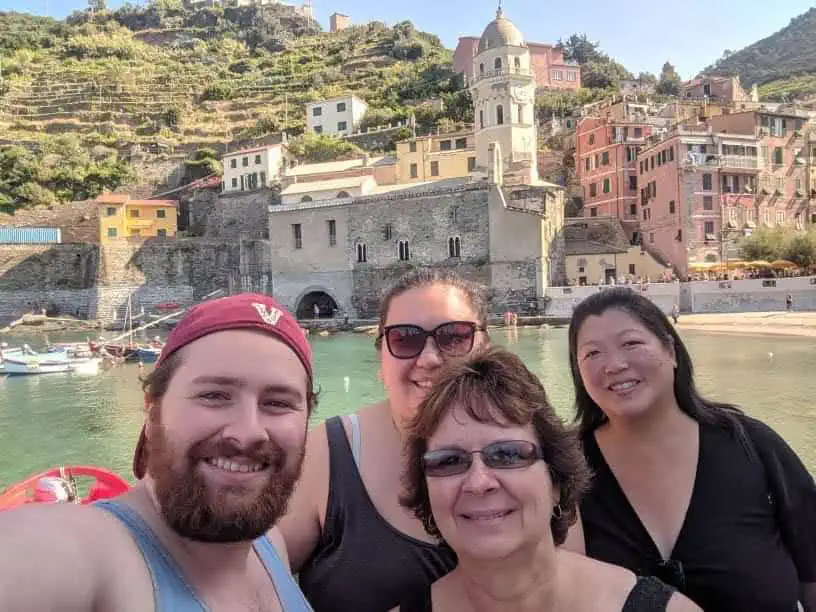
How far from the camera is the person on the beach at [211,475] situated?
1245 millimetres

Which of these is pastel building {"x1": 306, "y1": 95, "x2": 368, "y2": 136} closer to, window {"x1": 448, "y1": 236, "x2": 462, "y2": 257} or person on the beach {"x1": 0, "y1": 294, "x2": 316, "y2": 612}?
window {"x1": 448, "y1": 236, "x2": 462, "y2": 257}

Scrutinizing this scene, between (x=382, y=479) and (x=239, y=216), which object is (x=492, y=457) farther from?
(x=239, y=216)

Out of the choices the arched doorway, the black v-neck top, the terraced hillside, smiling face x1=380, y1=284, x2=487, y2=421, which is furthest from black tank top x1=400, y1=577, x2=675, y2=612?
the terraced hillside

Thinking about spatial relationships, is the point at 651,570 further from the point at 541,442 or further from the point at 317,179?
the point at 317,179

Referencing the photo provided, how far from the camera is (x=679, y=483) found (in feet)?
6.88

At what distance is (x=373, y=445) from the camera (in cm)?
206

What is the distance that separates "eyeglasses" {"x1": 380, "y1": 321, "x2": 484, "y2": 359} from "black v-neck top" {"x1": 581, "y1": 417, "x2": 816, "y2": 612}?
2.07 ft

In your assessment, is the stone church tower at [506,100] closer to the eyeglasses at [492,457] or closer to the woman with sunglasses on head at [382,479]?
the woman with sunglasses on head at [382,479]

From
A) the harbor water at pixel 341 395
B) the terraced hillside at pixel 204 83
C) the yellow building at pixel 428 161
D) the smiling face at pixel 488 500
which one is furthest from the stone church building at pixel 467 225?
the smiling face at pixel 488 500

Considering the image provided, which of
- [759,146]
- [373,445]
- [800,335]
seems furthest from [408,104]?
[373,445]

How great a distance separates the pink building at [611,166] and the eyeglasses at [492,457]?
38.9m

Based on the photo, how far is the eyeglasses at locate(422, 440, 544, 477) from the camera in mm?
1546

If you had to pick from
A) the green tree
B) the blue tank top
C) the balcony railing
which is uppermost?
the green tree

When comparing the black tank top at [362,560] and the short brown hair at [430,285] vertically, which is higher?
the short brown hair at [430,285]
